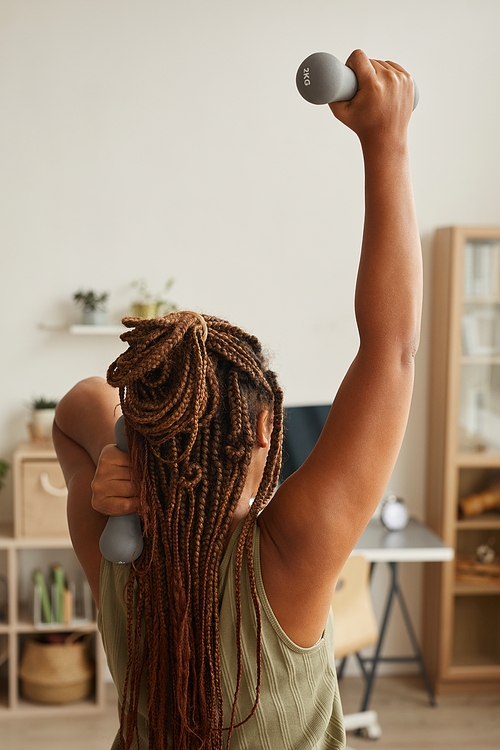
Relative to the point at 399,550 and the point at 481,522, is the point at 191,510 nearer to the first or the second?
the point at 399,550

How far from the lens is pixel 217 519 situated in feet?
2.57

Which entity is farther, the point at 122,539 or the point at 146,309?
the point at 146,309

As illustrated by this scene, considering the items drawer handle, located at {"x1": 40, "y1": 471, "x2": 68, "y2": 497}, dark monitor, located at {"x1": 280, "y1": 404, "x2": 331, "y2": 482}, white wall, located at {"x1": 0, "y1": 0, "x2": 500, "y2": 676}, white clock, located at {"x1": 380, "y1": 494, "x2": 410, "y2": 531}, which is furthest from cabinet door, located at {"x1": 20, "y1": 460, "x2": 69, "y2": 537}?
white clock, located at {"x1": 380, "y1": 494, "x2": 410, "y2": 531}

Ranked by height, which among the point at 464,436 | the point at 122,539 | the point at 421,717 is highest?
the point at 122,539

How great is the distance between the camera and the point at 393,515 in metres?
3.00

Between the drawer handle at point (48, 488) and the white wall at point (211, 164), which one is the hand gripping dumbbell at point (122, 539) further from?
the white wall at point (211, 164)

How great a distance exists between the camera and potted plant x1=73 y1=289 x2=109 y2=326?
2.94 meters

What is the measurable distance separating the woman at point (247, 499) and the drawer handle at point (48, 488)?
1967 millimetres

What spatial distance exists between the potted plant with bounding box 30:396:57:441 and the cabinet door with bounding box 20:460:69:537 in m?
0.20

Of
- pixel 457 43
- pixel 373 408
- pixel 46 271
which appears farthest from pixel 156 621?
pixel 457 43

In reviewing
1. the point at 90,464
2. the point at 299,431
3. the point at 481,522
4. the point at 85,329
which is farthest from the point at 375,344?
the point at 481,522

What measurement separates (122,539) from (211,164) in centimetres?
256

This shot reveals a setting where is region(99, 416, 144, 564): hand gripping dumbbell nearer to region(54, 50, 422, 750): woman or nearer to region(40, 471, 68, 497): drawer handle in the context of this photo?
region(54, 50, 422, 750): woman

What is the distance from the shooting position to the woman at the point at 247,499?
68 cm
